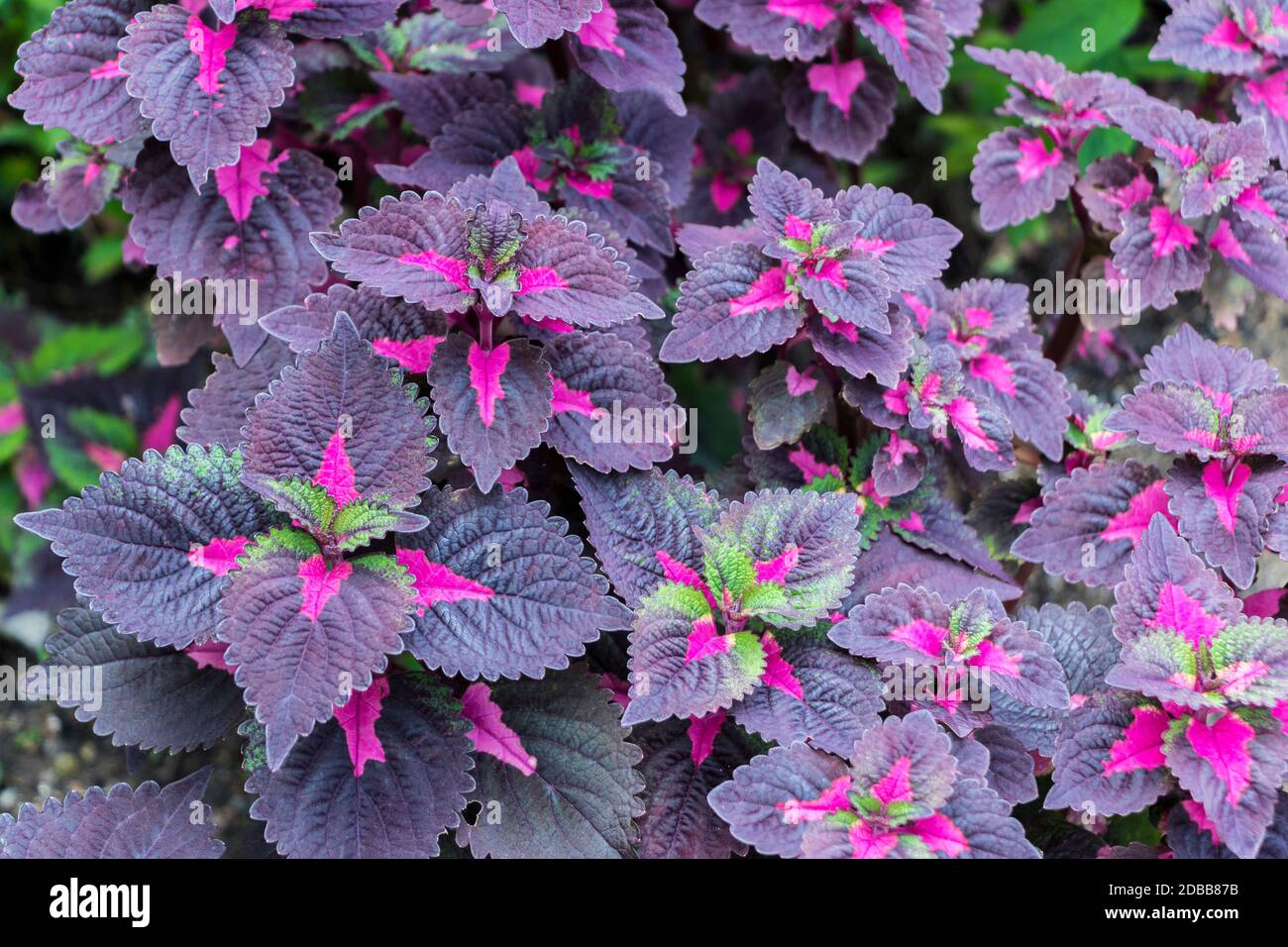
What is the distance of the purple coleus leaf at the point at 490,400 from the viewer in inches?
57.7

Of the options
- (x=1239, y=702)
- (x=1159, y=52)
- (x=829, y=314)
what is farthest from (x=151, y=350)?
(x=1239, y=702)

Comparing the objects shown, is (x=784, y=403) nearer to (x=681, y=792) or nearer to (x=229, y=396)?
(x=681, y=792)

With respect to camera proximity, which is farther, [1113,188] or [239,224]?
[1113,188]

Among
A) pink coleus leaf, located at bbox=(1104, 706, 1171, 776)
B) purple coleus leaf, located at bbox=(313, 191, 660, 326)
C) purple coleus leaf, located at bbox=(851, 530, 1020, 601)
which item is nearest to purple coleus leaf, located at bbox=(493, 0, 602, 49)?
purple coleus leaf, located at bbox=(313, 191, 660, 326)

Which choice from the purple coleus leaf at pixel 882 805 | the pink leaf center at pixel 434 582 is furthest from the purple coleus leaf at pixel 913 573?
the pink leaf center at pixel 434 582

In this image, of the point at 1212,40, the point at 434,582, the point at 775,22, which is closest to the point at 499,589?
the point at 434,582

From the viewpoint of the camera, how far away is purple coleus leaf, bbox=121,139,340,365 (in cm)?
175

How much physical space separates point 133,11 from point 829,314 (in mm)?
1121

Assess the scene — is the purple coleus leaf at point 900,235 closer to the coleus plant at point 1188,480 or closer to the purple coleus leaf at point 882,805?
the coleus plant at point 1188,480

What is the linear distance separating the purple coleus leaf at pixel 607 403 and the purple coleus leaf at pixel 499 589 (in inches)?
5.2

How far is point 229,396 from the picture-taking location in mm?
1659

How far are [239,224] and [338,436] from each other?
537 millimetres
